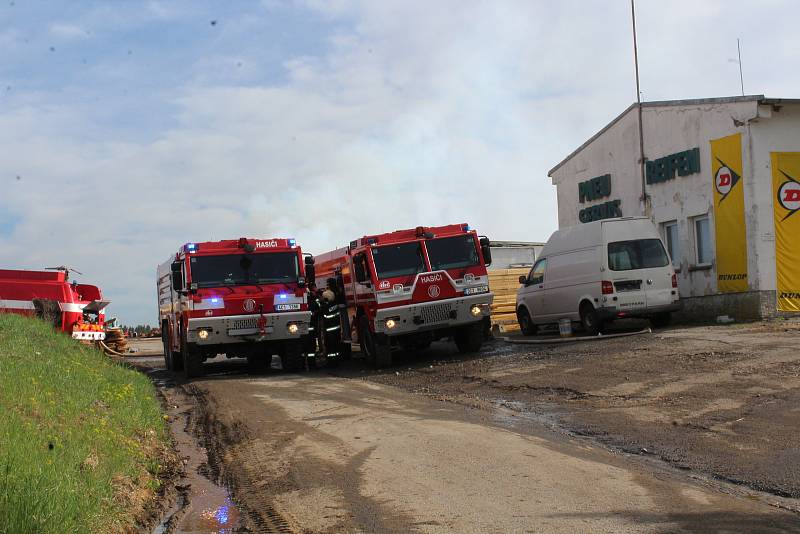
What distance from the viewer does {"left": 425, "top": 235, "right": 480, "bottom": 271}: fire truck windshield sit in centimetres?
1948

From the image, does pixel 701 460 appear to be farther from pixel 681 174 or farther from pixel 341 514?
pixel 681 174

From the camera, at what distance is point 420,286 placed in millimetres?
19219

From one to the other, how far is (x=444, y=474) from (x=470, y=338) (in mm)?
12270

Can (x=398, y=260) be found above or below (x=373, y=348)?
above

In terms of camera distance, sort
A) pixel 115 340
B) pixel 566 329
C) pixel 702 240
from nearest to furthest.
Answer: pixel 566 329 < pixel 702 240 < pixel 115 340

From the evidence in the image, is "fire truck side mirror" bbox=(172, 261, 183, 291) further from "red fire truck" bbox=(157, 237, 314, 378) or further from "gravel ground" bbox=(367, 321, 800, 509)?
"gravel ground" bbox=(367, 321, 800, 509)

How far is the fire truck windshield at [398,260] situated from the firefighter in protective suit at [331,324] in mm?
3108

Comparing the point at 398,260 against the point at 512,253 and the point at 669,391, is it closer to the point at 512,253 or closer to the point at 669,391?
the point at 669,391

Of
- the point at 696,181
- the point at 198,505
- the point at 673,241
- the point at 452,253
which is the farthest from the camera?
the point at 673,241

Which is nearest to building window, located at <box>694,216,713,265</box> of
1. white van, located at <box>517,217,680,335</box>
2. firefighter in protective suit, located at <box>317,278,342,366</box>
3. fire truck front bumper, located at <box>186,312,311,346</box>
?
white van, located at <box>517,217,680,335</box>

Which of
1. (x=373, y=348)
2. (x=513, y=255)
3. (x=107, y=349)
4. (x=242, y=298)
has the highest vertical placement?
(x=513, y=255)

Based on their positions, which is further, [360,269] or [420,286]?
[360,269]

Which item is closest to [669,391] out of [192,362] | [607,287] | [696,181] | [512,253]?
[607,287]

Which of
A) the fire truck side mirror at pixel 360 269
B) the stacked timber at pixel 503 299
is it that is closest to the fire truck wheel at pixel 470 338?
the fire truck side mirror at pixel 360 269
